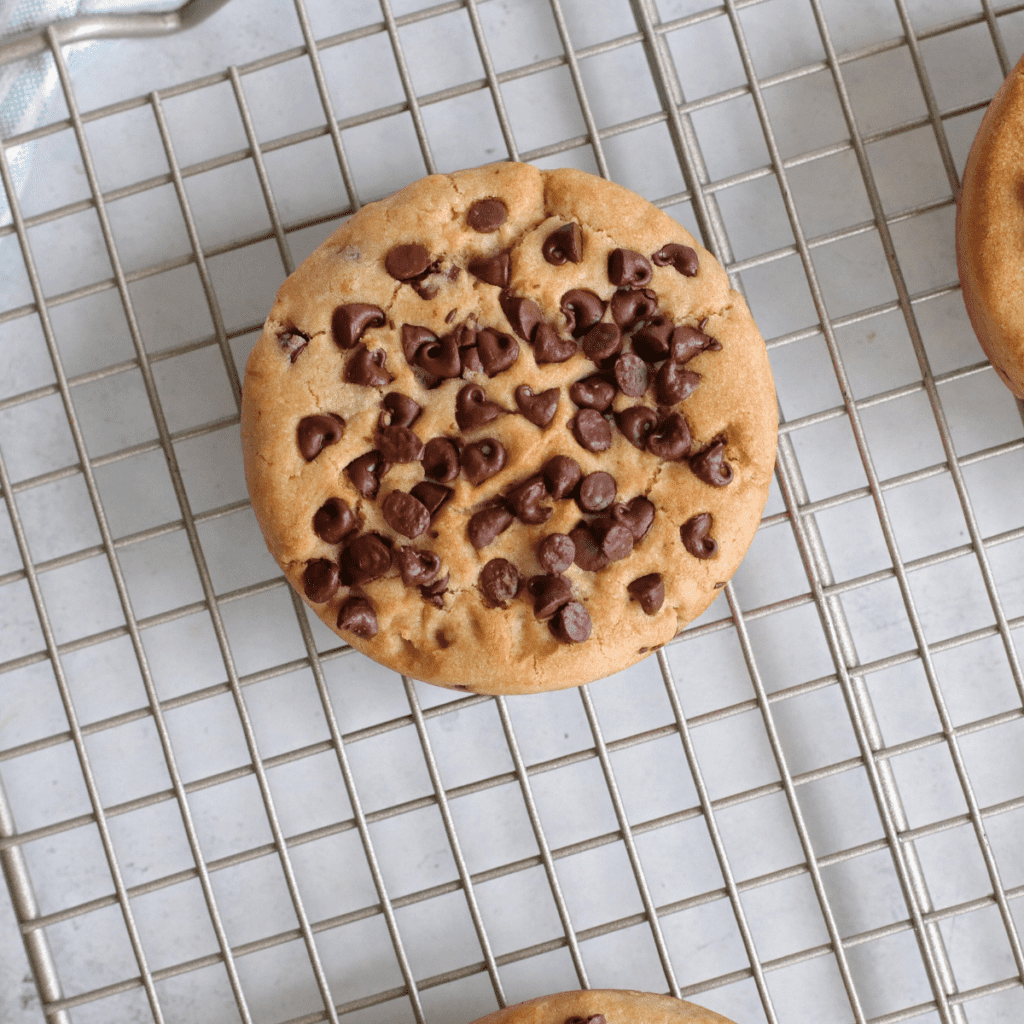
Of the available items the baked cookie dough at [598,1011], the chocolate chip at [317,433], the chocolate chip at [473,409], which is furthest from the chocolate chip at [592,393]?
the baked cookie dough at [598,1011]

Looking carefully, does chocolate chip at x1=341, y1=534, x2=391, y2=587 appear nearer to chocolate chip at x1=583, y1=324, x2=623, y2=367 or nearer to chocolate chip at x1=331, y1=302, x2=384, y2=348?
chocolate chip at x1=331, y1=302, x2=384, y2=348

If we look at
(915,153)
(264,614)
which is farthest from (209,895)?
(915,153)

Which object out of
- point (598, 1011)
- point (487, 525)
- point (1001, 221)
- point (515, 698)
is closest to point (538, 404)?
point (487, 525)

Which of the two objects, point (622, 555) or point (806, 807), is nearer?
point (622, 555)

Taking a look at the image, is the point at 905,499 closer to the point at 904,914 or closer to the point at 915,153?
the point at 915,153

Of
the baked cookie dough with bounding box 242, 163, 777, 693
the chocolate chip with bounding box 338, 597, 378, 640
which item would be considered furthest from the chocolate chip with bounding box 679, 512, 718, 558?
the chocolate chip with bounding box 338, 597, 378, 640

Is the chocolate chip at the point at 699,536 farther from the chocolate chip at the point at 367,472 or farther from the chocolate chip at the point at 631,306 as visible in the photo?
the chocolate chip at the point at 367,472

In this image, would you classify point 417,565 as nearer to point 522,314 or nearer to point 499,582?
point 499,582
